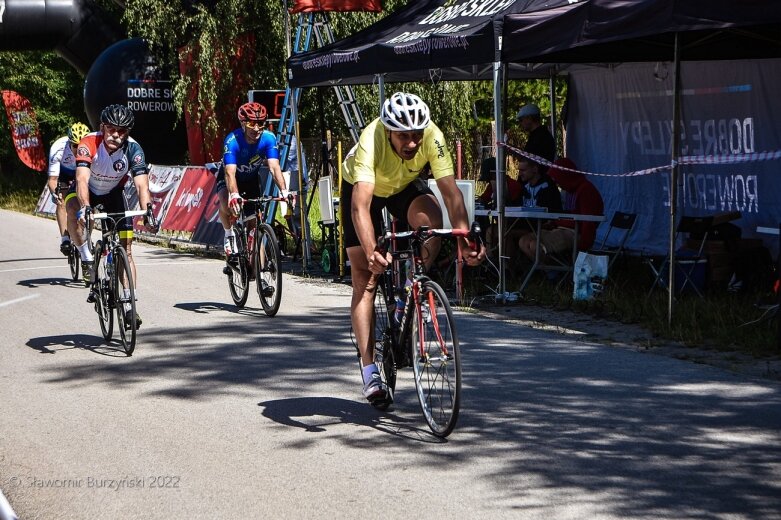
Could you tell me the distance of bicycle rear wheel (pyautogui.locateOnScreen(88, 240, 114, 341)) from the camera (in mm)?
9867

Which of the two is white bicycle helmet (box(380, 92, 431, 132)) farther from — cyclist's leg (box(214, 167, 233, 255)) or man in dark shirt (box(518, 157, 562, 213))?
man in dark shirt (box(518, 157, 562, 213))

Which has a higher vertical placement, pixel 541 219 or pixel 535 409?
pixel 541 219

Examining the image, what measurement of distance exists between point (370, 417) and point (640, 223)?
30.1 feet

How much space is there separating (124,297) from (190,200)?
1082 cm

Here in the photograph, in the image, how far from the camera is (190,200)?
20.2 meters

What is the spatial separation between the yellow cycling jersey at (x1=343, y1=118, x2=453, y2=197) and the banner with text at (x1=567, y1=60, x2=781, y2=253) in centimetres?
496

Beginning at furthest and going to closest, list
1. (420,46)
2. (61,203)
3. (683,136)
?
1. (61,203)
2. (683,136)
3. (420,46)

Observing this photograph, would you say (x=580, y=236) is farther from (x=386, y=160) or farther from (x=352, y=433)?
(x=352, y=433)

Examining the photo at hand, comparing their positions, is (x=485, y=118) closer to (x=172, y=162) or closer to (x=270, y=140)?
(x=172, y=162)

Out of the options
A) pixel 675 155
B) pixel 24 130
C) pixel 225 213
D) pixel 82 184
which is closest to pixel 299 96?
pixel 225 213

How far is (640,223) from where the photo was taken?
613 inches

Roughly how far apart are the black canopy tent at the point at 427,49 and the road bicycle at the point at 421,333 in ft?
16.3

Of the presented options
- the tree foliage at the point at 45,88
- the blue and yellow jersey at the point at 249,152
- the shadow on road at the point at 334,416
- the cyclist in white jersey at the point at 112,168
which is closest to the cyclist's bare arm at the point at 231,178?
the blue and yellow jersey at the point at 249,152

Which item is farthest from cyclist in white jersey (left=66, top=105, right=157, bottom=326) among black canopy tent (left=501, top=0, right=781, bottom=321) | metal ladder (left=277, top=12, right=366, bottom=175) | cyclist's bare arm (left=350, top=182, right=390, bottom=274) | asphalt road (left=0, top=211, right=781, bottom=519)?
metal ladder (left=277, top=12, right=366, bottom=175)
